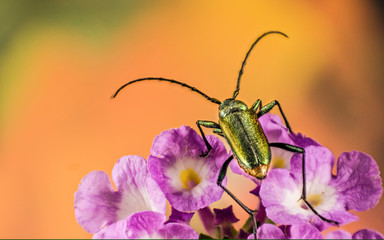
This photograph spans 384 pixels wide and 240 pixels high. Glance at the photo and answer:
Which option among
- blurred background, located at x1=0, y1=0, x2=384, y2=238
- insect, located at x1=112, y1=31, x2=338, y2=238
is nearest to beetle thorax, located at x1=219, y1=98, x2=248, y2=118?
insect, located at x1=112, y1=31, x2=338, y2=238

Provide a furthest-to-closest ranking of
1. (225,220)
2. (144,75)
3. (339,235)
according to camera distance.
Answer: (144,75), (225,220), (339,235)

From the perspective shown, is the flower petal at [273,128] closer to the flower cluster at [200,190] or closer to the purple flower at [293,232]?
the flower cluster at [200,190]

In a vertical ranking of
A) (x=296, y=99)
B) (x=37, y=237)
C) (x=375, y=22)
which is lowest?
(x=37, y=237)

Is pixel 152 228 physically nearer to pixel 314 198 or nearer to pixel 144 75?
pixel 314 198

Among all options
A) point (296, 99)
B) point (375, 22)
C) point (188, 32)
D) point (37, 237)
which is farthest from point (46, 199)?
point (375, 22)

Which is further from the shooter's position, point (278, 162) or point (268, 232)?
point (278, 162)

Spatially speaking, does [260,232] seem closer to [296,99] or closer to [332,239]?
[332,239]

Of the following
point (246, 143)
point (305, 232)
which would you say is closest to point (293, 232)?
point (305, 232)
